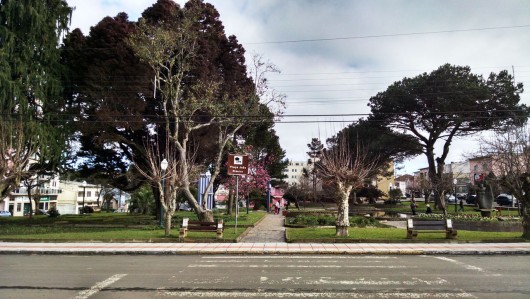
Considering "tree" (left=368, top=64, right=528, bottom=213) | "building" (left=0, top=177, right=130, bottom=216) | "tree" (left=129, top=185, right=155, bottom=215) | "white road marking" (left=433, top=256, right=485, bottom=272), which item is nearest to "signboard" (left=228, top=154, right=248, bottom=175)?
"white road marking" (left=433, top=256, right=485, bottom=272)

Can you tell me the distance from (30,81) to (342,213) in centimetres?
2150

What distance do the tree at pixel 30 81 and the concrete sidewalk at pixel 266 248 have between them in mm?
9686

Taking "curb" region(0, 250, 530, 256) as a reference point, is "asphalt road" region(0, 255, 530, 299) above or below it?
above

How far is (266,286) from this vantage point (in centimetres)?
894

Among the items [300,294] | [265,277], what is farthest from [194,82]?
[300,294]

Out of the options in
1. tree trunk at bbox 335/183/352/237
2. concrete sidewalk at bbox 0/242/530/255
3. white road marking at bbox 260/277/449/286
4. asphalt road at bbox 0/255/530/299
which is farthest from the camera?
tree trunk at bbox 335/183/352/237

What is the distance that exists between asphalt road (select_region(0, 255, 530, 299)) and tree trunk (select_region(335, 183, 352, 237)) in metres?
4.24

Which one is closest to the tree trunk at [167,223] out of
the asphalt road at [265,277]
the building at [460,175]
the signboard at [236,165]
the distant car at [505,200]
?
the signboard at [236,165]

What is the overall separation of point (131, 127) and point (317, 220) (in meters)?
13.4

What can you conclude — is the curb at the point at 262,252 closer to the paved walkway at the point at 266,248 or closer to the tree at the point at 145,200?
the paved walkway at the point at 266,248

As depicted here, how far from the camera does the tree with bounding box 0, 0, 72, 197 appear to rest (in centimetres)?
2523

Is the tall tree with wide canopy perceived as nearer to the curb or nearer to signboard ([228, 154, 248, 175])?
signboard ([228, 154, 248, 175])

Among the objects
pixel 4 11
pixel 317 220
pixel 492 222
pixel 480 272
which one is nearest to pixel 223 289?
pixel 480 272

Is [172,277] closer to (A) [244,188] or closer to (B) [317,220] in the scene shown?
(B) [317,220]
